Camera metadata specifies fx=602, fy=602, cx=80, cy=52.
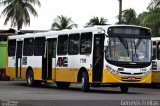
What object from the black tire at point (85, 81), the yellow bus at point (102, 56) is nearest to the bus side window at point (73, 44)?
the yellow bus at point (102, 56)

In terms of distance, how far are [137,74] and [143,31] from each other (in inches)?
81.6

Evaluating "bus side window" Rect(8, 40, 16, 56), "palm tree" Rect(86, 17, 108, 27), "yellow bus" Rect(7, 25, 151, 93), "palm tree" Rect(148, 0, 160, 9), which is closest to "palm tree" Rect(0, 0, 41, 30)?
"palm tree" Rect(86, 17, 108, 27)

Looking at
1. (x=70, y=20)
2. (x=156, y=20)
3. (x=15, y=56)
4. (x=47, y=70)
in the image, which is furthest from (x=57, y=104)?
(x=70, y=20)

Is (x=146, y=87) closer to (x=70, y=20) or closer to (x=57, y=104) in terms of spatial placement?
(x=57, y=104)

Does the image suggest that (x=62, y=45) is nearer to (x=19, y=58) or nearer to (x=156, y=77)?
(x=19, y=58)

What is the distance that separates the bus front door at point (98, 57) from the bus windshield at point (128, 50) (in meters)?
0.43

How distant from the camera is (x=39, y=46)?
3244cm

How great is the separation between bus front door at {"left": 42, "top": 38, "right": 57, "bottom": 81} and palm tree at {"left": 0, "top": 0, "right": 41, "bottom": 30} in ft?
127

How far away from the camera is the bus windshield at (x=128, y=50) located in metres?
25.9

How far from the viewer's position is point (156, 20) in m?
47.9

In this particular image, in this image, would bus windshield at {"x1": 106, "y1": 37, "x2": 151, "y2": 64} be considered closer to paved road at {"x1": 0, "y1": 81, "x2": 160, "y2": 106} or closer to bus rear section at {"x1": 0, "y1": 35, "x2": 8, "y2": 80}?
paved road at {"x1": 0, "y1": 81, "x2": 160, "y2": 106}

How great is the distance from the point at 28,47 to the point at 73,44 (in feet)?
19.2

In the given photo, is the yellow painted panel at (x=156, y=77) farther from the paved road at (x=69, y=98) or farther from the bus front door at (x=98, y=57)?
the bus front door at (x=98, y=57)

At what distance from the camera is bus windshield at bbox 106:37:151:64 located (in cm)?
2592
